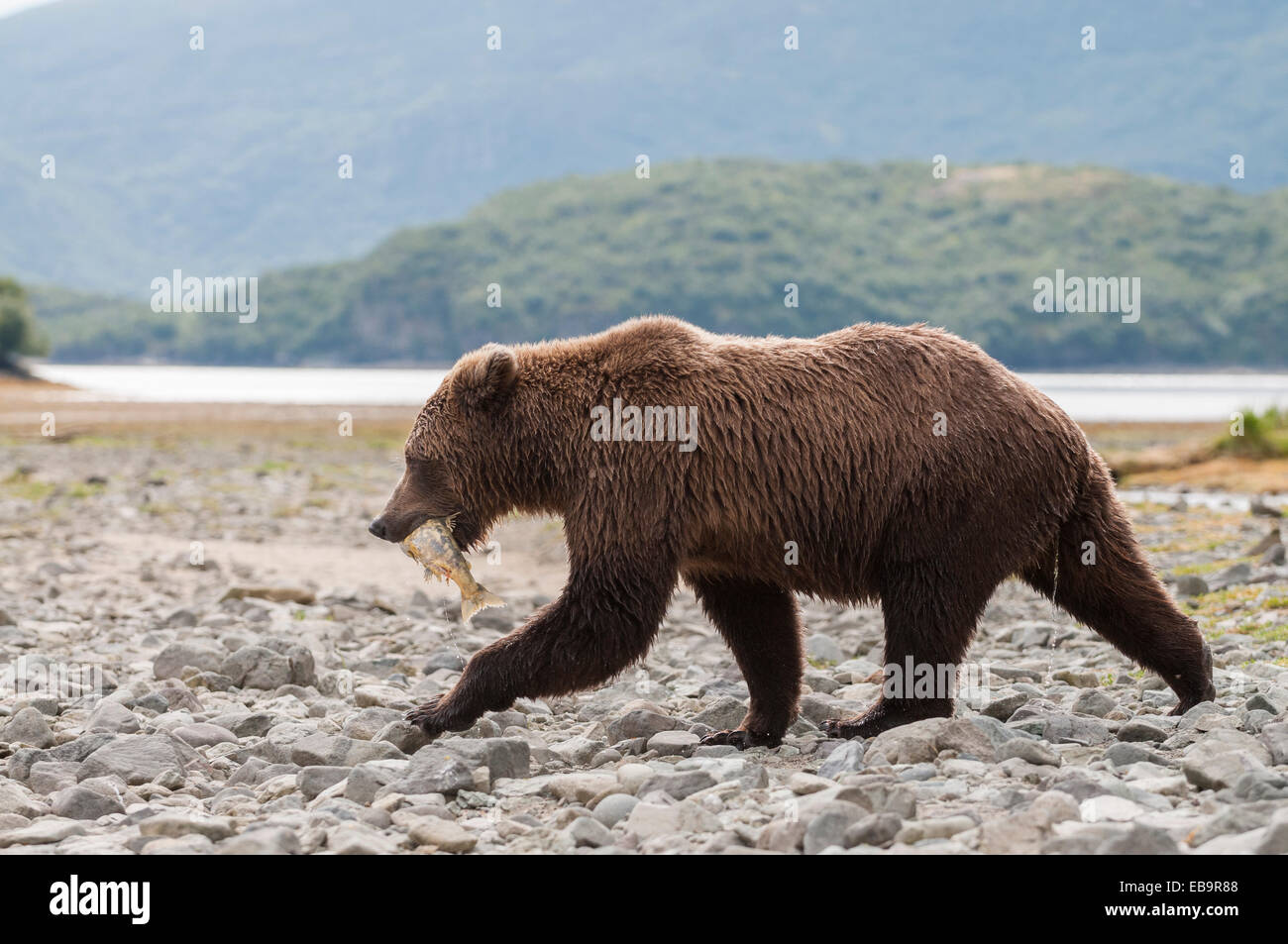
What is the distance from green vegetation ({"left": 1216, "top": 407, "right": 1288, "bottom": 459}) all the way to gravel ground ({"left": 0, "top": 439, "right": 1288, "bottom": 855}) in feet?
38.5

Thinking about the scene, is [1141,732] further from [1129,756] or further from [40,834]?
[40,834]

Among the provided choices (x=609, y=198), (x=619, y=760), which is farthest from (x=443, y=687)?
(x=609, y=198)

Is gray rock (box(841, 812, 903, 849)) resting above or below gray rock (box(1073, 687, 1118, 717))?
above

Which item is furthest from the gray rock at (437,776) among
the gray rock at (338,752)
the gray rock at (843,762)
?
the gray rock at (843,762)

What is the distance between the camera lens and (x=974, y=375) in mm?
6566

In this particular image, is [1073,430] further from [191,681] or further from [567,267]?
[567,267]

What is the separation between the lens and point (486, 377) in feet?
22.3

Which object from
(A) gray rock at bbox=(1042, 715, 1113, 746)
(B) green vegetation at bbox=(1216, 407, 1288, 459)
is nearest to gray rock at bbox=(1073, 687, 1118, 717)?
(A) gray rock at bbox=(1042, 715, 1113, 746)

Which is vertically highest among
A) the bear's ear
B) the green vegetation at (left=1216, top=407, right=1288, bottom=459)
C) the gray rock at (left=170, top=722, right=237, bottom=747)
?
the bear's ear

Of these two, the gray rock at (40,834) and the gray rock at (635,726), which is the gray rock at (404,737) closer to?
the gray rock at (635,726)

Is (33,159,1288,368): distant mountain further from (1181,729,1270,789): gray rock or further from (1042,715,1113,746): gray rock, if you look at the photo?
(1181,729,1270,789): gray rock

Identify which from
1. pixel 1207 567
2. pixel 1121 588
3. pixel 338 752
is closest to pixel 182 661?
pixel 338 752

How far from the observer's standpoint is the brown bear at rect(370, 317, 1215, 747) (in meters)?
6.34

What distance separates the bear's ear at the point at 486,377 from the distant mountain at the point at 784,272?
13536 cm
